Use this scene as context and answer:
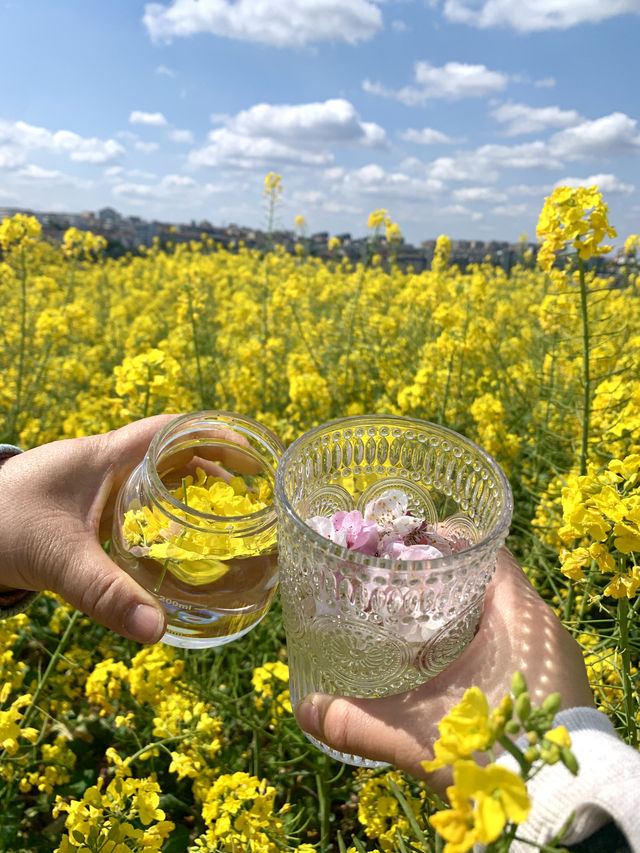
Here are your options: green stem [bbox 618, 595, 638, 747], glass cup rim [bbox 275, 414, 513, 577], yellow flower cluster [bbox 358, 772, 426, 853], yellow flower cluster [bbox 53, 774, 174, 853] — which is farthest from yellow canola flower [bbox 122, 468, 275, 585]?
yellow flower cluster [bbox 358, 772, 426, 853]

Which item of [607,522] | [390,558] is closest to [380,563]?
[390,558]

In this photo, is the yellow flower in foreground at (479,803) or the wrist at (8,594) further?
the wrist at (8,594)

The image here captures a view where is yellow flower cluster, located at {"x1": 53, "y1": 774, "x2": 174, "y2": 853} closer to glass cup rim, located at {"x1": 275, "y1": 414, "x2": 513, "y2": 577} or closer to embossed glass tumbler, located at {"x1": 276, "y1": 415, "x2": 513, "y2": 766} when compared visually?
embossed glass tumbler, located at {"x1": 276, "y1": 415, "x2": 513, "y2": 766}

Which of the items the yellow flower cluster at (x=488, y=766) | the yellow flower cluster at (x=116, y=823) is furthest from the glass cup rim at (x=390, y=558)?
the yellow flower cluster at (x=116, y=823)

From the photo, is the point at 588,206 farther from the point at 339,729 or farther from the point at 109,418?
the point at 109,418

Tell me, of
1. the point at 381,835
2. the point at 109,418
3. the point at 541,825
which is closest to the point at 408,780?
the point at 381,835

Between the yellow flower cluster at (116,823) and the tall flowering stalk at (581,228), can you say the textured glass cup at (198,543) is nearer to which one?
the yellow flower cluster at (116,823)
